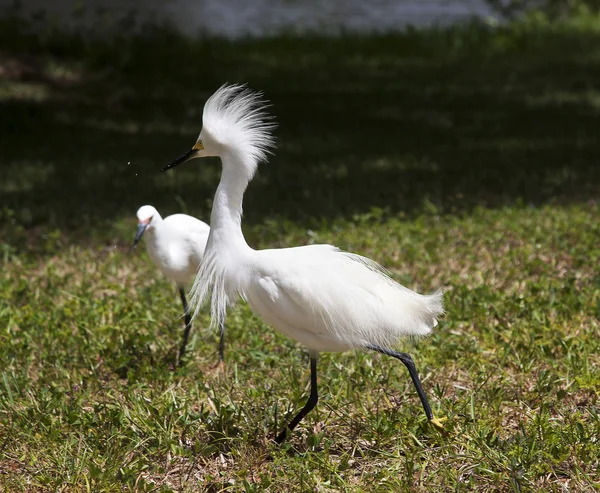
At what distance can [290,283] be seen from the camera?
3.13 meters

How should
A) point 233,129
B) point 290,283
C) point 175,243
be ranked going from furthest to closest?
point 175,243
point 233,129
point 290,283

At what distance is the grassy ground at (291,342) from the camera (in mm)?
3148

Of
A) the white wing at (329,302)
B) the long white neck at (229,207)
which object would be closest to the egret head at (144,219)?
the long white neck at (229,207)

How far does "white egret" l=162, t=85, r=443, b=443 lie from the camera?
124 inches

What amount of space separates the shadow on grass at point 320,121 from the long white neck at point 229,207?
114 inches

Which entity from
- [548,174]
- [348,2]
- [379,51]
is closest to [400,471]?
[548,174]

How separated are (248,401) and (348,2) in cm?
2138

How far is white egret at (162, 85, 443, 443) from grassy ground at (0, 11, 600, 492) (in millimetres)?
299

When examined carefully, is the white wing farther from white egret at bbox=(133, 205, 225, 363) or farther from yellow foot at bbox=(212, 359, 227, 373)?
white egret at bbox=(133, 205, 225, 363)

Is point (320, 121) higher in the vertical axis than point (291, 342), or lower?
lower

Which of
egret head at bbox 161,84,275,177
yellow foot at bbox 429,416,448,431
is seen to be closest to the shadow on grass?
egret head at bbox 161,84,275,177

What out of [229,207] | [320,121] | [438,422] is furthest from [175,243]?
[320,121]

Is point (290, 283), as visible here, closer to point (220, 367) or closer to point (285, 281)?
point (285, 281)

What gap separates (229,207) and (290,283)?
0.39 meters
